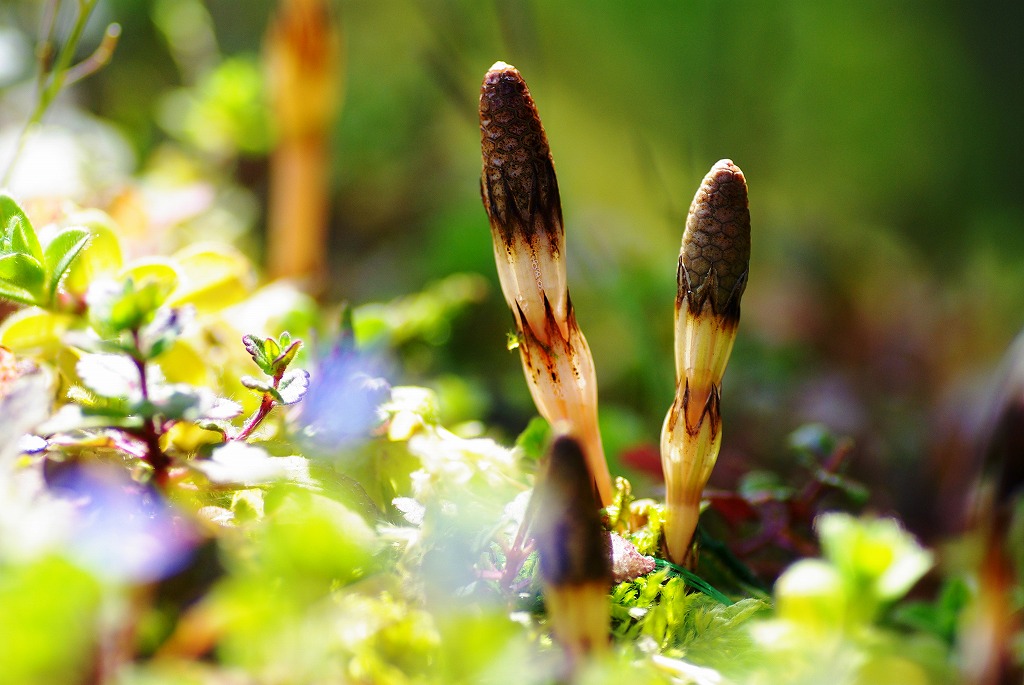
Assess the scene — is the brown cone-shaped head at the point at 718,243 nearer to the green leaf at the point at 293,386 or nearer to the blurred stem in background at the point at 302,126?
the green leaf at the point at 293,386

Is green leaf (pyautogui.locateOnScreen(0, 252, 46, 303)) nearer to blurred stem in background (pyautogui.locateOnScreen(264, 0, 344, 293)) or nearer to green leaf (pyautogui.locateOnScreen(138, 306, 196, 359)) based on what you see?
green leaf (pyautogui.locateOnScreen(138, 306, 196, 359))

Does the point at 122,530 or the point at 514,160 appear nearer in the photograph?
the point at 122,530

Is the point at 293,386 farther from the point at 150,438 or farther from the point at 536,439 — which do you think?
the point at 536,439

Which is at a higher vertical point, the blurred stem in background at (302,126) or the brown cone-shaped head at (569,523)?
the blurred stem in background at (302,126)

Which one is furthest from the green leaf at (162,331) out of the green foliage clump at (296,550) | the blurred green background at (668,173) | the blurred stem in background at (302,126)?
the blurred stem in background at (302,126)

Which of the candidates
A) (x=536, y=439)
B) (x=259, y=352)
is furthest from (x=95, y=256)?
(x=536, y=439)

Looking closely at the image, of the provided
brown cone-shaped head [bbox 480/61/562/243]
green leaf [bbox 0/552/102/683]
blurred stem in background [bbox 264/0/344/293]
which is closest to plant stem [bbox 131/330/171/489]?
green leaf [bbox 0/552/102/683]
